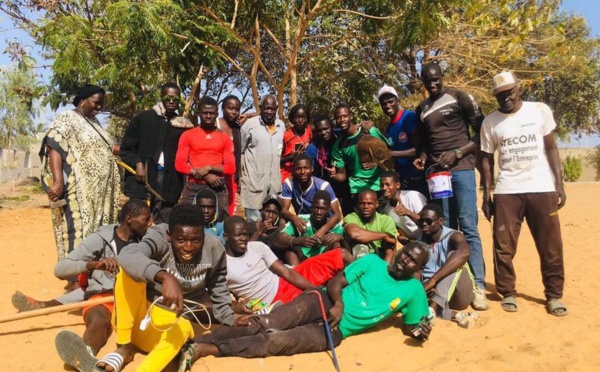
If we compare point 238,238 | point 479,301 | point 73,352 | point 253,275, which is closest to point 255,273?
point 253,275

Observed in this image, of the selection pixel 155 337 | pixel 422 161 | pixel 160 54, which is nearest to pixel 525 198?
pixel 422 161

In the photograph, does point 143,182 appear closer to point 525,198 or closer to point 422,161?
point 422,161

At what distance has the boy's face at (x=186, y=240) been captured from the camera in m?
3.52

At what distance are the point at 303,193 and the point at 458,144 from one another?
5.41 ft

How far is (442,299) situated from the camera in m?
4.66

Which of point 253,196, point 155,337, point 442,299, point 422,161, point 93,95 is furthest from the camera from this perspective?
point 253,196

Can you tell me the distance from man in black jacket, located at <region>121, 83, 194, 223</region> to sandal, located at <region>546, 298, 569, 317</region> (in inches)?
156

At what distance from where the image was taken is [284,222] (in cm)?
560

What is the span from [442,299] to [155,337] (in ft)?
8.10

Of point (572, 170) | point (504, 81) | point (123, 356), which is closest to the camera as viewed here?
point (123, 356)

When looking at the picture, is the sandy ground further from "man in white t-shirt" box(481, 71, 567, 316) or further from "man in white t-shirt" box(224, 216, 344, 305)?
"man in white t-shirt" box(224, 216, 344, 305)

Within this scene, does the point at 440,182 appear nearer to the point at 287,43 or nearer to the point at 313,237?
the point at 313,237

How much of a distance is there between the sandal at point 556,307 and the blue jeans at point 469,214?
595 mm

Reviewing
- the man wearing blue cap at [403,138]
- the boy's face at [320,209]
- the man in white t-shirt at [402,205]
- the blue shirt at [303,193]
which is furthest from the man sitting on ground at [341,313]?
the man wearing blue cap at [403,138]
